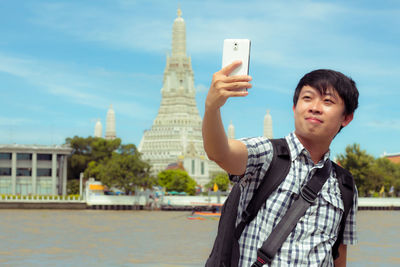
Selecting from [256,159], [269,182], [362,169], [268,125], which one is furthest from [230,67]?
[268,125]

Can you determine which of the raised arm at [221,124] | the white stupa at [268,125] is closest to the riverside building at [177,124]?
the white stupa at [268,125]

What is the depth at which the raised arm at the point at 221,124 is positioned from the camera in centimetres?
282

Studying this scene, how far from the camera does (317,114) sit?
3.37 meters

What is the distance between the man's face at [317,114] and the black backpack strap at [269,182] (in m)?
0.16

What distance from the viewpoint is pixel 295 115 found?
3.45m

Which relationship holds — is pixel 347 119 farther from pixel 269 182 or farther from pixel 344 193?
pixel 269 182

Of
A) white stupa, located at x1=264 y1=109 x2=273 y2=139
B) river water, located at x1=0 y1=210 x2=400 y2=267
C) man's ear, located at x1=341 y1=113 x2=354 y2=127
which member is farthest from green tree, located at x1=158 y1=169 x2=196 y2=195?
man's ear, located at x1=341 y1=113 x2=354 y2=127

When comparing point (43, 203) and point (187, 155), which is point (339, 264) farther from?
point (187, 155)

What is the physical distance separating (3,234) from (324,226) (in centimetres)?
2956

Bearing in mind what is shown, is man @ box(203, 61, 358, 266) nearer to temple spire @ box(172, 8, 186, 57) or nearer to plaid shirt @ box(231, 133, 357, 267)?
plaid shirt @ box(231, 133, 357, 267)

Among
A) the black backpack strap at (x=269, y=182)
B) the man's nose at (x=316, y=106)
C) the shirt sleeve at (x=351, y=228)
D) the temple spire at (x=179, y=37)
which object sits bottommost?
the shirt sleeve at (x=351, y=228)

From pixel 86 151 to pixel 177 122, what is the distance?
41.9 m

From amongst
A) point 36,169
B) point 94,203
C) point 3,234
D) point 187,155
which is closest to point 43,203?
point 94,203

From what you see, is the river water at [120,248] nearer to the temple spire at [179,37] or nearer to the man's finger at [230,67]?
the man's finger at [230,67]
